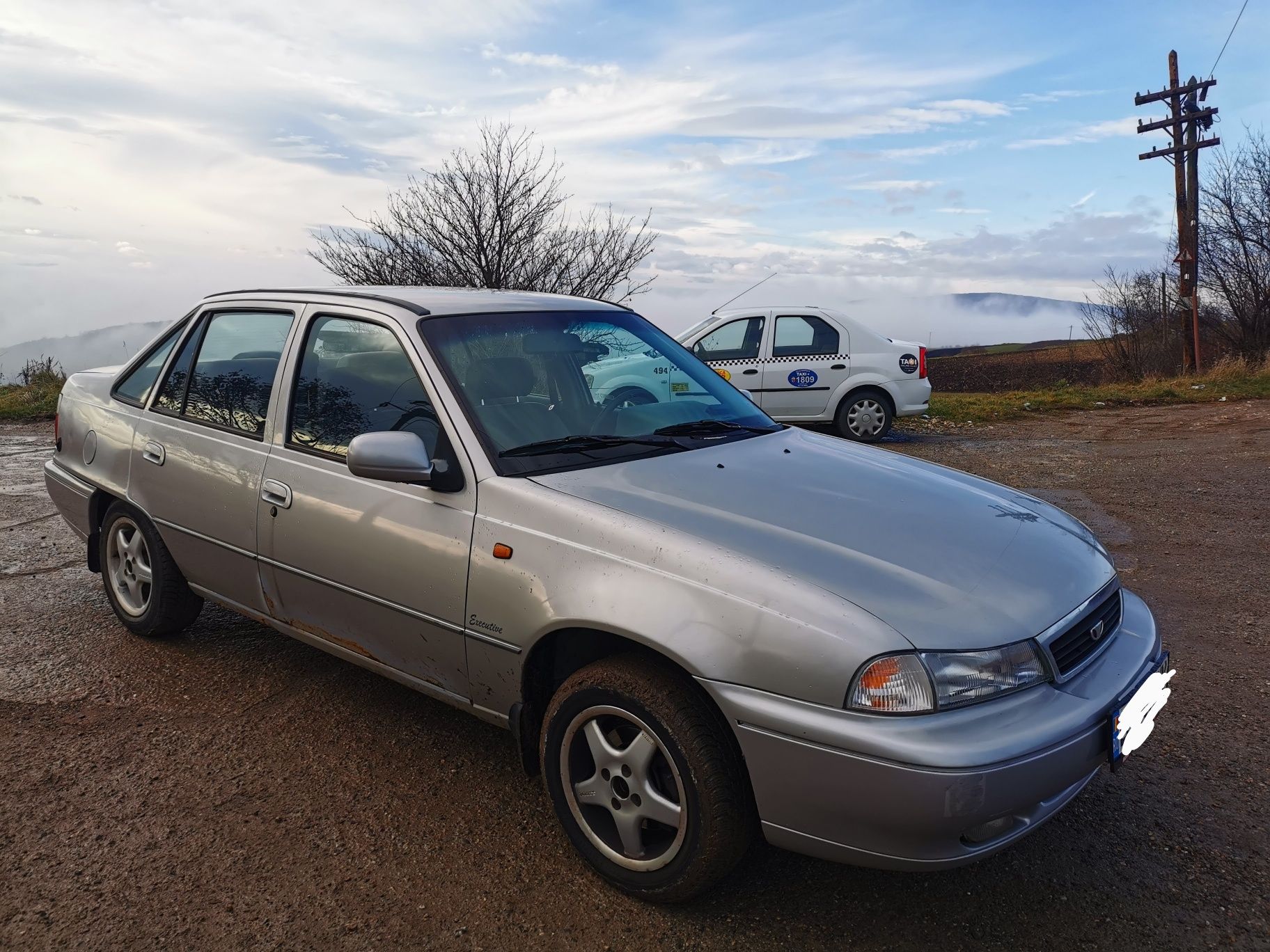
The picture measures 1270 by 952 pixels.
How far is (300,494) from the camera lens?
340cm

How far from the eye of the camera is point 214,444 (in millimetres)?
3854

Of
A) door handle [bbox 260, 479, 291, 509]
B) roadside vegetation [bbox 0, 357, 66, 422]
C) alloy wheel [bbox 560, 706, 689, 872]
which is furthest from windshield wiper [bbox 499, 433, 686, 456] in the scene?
roadside vegetation [bbox 0, 357, 66, 422]

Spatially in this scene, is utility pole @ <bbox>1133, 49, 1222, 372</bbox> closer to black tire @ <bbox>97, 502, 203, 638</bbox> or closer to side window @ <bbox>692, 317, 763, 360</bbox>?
side window @ <bbox>692, 317, 763, 360</bbox>

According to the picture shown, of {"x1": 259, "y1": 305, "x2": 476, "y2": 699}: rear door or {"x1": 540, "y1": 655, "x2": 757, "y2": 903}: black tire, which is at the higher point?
{"x1": 259, "y1": 305, "x2": 476, "y2": 699}: rear door

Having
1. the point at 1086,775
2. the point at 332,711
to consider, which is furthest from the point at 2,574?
the point at 1086,775

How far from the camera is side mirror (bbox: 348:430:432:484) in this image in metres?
2.85

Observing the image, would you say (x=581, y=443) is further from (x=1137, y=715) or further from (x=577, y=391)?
(x=1137, y=715)

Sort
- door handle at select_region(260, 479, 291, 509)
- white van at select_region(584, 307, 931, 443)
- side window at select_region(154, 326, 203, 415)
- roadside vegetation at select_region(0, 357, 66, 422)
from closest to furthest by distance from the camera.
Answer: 1. door handle at select_region(260, 479, 291, 509)
2. side window at select_region(154, 326, 203, 415)
3. white van at select_region(584, 307, 931, 443)
4. roadside vegetation at select_region(0, 357, 66, 422)

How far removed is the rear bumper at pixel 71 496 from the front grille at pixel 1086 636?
4320 mm

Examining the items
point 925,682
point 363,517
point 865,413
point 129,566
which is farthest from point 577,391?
point 865,413

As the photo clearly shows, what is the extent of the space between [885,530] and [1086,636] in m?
0.62

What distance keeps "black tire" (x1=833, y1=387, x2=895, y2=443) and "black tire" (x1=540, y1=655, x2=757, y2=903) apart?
386 inches

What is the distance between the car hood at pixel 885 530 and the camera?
7.80 feet

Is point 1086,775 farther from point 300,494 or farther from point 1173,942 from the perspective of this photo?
point 300,494
